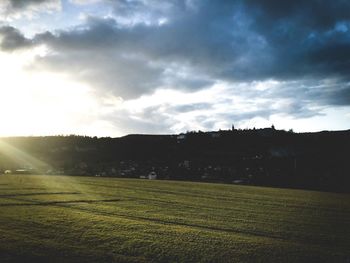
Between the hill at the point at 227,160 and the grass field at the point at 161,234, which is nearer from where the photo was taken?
the grass field at the point at 161,234

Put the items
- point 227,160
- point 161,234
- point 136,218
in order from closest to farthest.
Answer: point 161,234 < point 136,218 < point 227,160

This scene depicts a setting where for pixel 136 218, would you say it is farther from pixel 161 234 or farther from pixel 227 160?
pixel 227 160

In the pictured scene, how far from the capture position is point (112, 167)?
151625 mm

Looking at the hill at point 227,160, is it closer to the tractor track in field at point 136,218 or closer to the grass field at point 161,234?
the grass field at point 161,234

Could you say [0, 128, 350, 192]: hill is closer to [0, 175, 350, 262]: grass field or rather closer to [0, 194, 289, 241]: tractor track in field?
[0, 175, 350, 262]: grass field

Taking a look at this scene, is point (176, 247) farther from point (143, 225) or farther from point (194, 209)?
point (194, 209)

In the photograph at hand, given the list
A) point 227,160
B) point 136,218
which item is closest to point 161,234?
point 136,218

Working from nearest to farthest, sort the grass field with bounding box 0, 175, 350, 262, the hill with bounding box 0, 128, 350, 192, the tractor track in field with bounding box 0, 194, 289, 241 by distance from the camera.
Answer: the grass field with bounding box 0, 175, 350, 262 < the tractor track in field with bounding box 0, 194, 289, 241 < the hill with bounding box 0, 128, 350, 192

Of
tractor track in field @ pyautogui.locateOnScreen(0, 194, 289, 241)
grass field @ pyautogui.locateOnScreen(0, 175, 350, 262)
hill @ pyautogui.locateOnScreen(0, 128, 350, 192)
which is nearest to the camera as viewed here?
grass field @ pyautogui.locateOnScreen(0, 175, 350, 262)

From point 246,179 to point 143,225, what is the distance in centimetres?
9408

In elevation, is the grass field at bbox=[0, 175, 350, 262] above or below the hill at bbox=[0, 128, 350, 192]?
below

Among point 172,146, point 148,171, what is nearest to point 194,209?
point 148,171

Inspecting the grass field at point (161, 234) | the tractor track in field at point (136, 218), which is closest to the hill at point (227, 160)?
the grass field at point (161, 234)

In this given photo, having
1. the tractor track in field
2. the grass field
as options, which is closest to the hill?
the grass field
